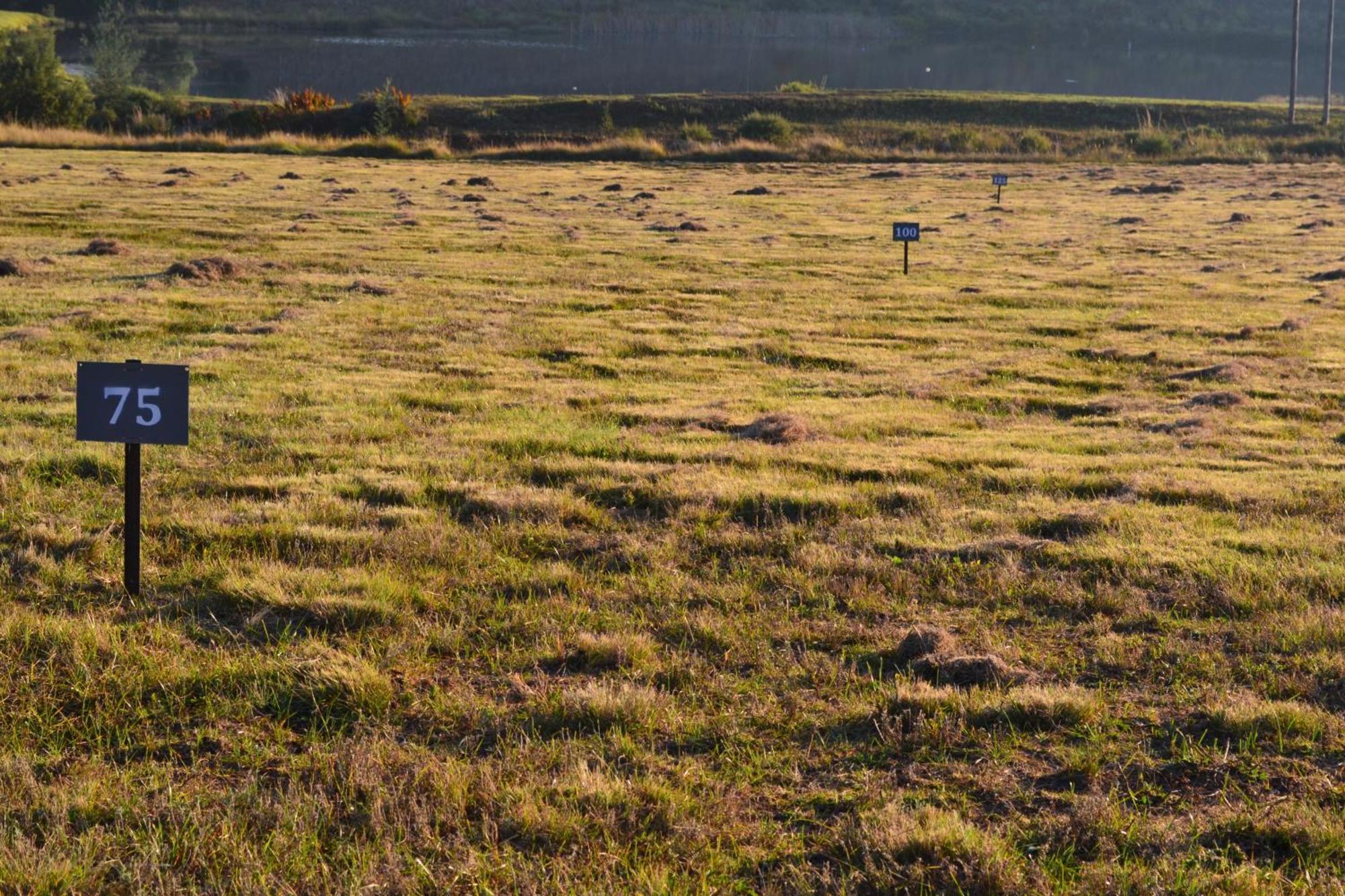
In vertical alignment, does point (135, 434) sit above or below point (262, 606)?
above

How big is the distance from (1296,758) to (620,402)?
818cm

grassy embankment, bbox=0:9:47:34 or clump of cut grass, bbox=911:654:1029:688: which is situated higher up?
grassy embankment, bbox=0:9:47:34

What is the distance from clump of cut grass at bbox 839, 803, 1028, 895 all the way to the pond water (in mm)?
90425

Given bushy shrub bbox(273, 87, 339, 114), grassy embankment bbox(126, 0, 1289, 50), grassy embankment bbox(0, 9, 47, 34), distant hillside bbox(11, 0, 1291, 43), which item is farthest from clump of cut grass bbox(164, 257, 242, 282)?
distant hillside bbox(11, 0, 1291, 43)

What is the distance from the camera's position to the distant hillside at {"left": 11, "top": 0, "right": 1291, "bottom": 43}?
153m

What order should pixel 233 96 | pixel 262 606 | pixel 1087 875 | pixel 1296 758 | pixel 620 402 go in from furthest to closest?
pixel 233 96, pixel 620 402, pixel 262 606, pixel 1296 758, pixel 1087 875

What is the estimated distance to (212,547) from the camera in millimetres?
7680

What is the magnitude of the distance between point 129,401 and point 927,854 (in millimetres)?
4355

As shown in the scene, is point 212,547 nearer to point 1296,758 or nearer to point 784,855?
point 784,855

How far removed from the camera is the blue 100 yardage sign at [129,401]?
20.9 ft

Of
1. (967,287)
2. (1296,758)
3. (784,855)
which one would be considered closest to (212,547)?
(784,855)

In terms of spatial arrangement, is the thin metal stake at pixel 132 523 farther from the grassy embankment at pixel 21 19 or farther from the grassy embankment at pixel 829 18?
the grassy embankment at pixel 829 18

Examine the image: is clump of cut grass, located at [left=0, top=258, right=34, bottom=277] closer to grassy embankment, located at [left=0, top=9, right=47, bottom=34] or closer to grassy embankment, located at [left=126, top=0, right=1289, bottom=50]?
grassy embankment, located at [left=0, top=9, right=47, bottom=34]

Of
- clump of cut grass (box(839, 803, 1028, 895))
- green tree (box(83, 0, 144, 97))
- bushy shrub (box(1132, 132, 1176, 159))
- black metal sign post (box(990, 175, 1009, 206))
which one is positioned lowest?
clump of cut grass (box(839, 803, 1028, 895))
